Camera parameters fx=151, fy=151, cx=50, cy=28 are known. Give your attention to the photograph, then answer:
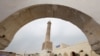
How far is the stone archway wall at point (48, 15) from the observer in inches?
35.7

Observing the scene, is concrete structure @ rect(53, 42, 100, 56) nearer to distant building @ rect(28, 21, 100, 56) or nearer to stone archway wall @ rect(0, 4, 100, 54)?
distant building @ rect(28, 21, 100, 56)

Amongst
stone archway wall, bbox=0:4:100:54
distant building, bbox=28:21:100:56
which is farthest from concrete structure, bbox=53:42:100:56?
stone archway wall, bbox=0:4:100:54

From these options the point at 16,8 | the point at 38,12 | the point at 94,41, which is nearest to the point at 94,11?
the point at 94,41

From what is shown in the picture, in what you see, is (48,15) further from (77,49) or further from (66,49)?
(66,49)

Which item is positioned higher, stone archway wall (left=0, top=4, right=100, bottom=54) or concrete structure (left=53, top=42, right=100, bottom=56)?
concrete structure (left=53, top=42, right=100, bottom=56)

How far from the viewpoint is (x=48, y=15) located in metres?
1.07

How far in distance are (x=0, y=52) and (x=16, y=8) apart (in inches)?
12.8

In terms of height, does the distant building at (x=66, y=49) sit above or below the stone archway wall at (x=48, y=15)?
above

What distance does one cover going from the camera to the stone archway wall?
2.97 ft

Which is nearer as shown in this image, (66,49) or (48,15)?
(48,15)

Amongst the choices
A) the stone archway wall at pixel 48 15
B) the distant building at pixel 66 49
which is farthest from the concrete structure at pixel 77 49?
the stone archway wall at pixel 48 15

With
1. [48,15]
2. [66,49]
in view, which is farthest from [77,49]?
[48,15]

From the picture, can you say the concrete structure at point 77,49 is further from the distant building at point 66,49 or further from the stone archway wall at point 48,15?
the stone archway wall at point 48,15

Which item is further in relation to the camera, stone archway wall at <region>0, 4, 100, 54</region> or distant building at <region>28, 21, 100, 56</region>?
distant building at <region>28, 21, 100, 56</region>
